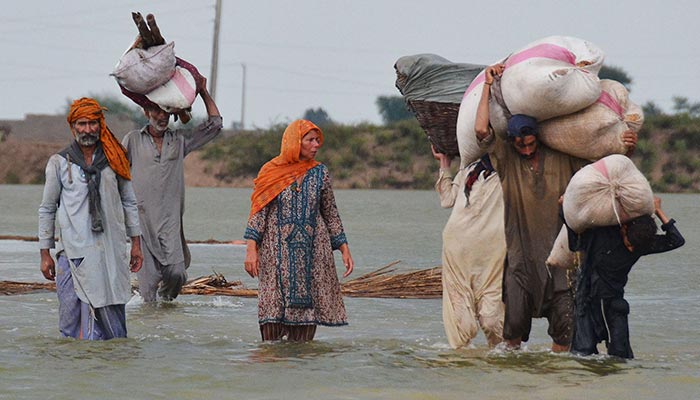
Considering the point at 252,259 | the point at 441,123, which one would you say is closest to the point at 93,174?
the point at 252,259

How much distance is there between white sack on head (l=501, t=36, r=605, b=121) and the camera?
756cm

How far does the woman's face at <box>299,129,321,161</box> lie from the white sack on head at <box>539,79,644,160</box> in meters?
1.48

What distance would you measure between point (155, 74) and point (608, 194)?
4.13 metres

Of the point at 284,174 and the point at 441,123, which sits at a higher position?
the point at 441,123

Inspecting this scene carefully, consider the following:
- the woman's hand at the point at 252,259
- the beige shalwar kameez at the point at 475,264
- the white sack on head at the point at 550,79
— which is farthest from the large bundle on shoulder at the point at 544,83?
the woman's hand at the point at 252,259

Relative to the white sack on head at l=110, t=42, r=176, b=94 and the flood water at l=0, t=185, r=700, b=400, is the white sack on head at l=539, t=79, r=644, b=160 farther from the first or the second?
the white sack on head at l=110, t=42, r=176, b=94

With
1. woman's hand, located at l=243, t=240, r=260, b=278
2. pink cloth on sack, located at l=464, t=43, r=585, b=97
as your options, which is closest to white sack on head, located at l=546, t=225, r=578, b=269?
pink cloth on sack, located at l=464, t=43, r=585, b=97

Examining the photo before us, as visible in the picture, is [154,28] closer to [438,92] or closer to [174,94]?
[174,94]

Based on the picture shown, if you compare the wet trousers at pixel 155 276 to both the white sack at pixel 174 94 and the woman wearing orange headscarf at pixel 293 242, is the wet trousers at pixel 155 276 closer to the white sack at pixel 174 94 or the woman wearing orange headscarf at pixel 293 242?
the white sack at pixel 174 94

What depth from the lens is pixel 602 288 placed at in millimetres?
7496

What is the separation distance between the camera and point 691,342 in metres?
9.86

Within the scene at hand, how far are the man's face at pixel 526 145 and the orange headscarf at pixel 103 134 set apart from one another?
2.30 meters

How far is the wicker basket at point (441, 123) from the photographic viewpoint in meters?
8.66

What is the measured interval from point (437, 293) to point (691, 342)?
3.21 metres
